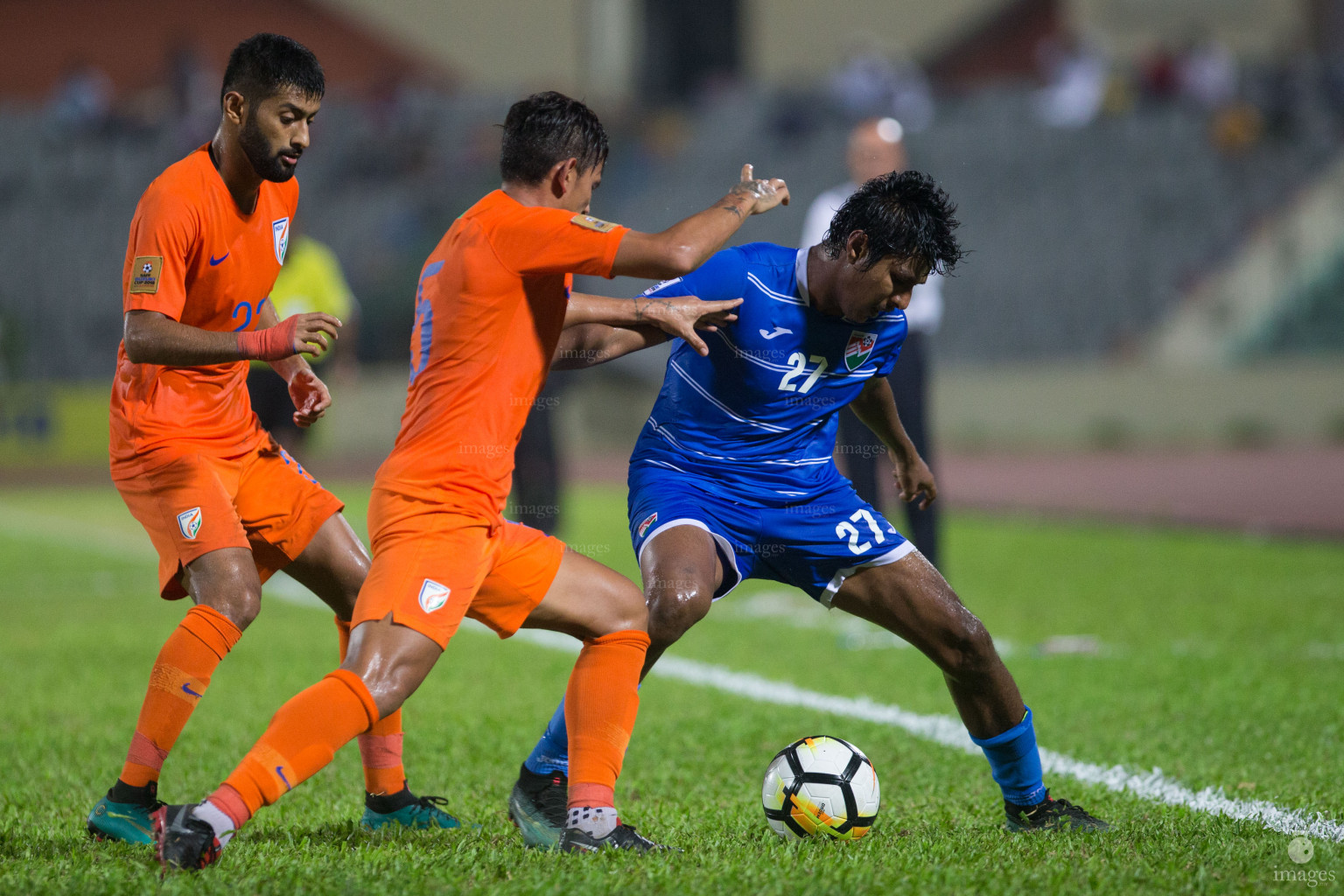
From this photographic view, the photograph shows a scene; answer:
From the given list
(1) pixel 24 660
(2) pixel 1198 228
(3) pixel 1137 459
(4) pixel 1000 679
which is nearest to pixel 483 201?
(4) pixel 1000 679

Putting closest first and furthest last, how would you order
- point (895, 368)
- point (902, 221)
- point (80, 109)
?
1. point (902, 221)
2. point (895, 368)
3. point (80, 109)

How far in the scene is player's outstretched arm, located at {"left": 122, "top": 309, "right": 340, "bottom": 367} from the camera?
3.06 meters

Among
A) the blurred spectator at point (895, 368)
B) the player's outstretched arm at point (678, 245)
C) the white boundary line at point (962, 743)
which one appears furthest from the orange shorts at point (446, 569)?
the blurred spectator at point (895, 368)

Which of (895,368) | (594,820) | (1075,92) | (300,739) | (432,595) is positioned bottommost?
(594,820)

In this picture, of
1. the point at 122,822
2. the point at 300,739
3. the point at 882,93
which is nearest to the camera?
the point at 300,739

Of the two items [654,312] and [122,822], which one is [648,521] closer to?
[654,312]

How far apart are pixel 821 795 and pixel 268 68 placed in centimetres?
221

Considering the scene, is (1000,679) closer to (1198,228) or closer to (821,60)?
(1198,228)

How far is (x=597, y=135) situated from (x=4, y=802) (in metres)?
2.45

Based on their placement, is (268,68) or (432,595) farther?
(268,68)

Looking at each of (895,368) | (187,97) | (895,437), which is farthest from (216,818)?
(187,97)

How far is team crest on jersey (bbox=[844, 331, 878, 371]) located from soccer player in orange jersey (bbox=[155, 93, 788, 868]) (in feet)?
1.81

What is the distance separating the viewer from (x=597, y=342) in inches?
137

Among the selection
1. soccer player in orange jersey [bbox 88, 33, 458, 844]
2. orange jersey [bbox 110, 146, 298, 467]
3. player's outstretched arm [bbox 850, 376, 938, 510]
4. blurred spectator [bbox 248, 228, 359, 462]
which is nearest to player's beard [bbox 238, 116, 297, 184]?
soccer player in orange jersey [bbox 88, 33, 458, 844]
